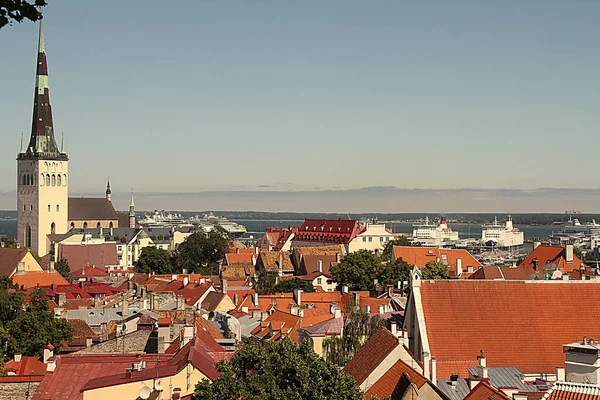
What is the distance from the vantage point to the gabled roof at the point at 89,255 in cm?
12938

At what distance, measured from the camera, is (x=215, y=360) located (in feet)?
98.5

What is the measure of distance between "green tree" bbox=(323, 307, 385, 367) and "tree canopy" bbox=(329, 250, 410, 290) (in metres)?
45.0

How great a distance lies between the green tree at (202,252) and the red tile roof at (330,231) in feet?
69.4

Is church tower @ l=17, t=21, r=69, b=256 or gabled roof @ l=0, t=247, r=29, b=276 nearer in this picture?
gabled roof @ l=0, t=247, r=29, b=276

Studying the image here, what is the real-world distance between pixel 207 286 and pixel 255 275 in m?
33.0

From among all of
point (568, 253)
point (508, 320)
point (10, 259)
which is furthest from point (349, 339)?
point (10, 259)

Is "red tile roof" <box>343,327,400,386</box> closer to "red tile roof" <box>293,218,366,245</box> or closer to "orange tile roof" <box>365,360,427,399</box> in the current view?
"orange tile roof" <box>365,360,427,399</box>

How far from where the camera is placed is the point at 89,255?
131500 mm

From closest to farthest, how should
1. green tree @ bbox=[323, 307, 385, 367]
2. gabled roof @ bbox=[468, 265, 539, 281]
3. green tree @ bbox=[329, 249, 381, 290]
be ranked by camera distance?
green tree @ bbox=[323, 307, 385, 367]
gabled roof @ bbox=[468, 265, 539, 281]
green tree @ bbox=[329, 249, 381, 290]

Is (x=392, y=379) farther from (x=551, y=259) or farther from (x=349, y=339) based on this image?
(x=551, y=259)

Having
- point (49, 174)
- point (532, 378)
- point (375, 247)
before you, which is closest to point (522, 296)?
point (532, 378)

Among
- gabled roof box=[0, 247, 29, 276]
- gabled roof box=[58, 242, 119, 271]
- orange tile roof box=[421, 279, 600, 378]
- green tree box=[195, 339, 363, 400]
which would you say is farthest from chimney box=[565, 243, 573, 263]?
green tree box=[195, 339, 363, 400]

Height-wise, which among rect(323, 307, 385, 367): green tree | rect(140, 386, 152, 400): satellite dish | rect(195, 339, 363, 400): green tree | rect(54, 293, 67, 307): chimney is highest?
rect(195, 339, 363, 400): green tree

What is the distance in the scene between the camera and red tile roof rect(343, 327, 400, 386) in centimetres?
2969
